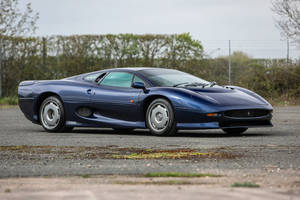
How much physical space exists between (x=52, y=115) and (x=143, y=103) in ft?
7.03

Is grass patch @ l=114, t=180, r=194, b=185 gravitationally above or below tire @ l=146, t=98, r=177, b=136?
below

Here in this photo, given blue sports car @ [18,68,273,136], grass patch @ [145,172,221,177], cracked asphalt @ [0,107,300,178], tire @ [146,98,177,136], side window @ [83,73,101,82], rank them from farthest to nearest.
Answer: side window @ [83,73,101,82], tire @ [146,98,177,136], blue sports car @ [18,68,273,136], cracked asphalt @ [0,107,300,178], grass patch @ [145,172,221,177]

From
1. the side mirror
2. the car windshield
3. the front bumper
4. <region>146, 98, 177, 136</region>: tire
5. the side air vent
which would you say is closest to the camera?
the front bumper

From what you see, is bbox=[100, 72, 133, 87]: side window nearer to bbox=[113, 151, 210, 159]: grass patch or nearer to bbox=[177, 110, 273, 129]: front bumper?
bbox=[177, 110, 273, 129]: front bumper

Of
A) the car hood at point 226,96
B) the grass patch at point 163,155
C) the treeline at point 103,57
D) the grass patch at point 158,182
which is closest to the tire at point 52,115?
the car hood at point 226,96

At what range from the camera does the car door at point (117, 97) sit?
1068cm

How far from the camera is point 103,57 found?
22344 mm

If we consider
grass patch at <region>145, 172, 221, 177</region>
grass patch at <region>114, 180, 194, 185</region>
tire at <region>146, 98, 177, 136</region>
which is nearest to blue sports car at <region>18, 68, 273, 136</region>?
tire at <region>146, 98, 177, 136</region>

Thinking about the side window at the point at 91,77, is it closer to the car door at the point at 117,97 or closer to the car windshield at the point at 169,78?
the car door at the point at 117,97

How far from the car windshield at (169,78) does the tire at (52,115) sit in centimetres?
177

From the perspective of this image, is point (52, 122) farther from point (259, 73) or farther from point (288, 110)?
point (259, 73)

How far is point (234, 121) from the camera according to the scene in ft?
32.5

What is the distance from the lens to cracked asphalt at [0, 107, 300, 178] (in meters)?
6.07

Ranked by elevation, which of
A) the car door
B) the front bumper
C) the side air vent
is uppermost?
the car door
